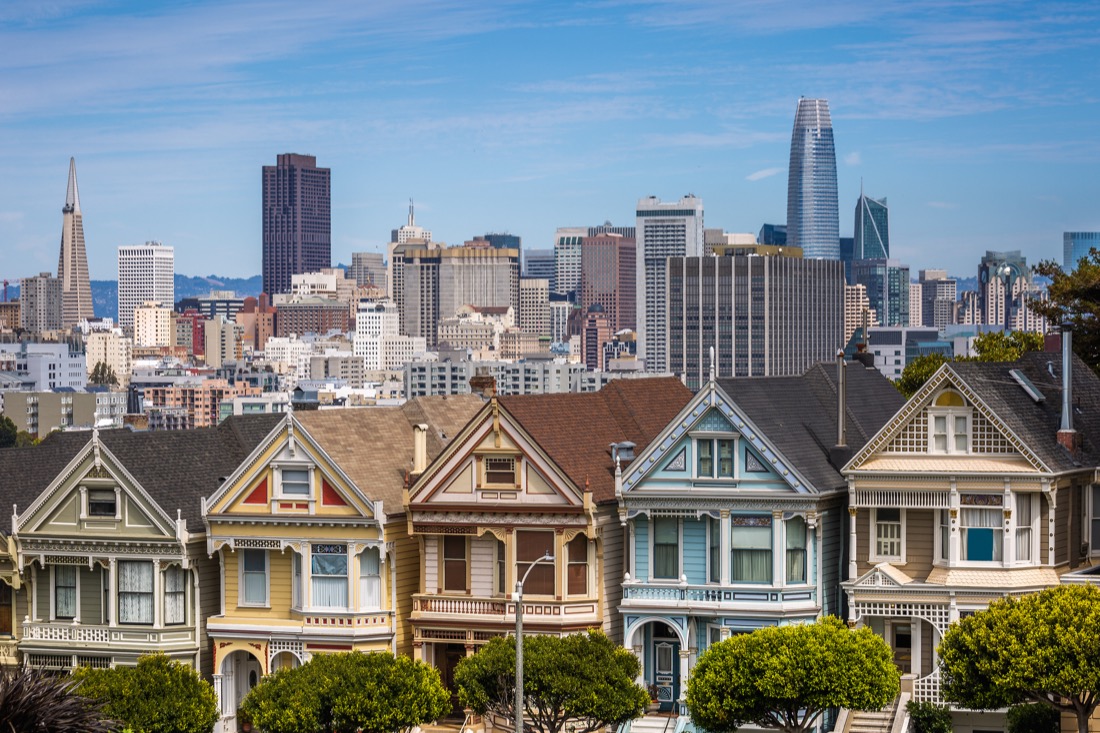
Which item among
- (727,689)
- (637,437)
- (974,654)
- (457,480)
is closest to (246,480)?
(457,480)

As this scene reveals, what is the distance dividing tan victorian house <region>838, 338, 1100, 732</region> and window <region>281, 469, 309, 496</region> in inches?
504

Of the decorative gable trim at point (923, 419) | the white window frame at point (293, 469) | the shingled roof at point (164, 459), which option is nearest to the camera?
the decorative gable trim at point (923, 419)

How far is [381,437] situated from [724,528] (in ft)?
34.7

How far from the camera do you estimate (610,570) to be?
5484 cm

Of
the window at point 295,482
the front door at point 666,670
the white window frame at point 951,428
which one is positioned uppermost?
the white window frame at point 951,428

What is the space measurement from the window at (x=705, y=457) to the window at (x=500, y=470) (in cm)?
435

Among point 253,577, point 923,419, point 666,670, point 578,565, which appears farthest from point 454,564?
point 923,419

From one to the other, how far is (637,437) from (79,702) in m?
19.9

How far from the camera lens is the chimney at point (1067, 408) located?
5234cm

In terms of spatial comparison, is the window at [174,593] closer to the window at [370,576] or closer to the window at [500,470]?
the window at [370,576]

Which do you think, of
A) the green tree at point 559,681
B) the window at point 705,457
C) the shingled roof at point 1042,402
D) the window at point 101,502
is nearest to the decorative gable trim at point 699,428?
the window at point 705,457

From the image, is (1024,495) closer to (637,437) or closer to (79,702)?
(637,437)

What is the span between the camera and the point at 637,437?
193ft

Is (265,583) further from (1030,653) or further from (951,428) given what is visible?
(1030,653)
